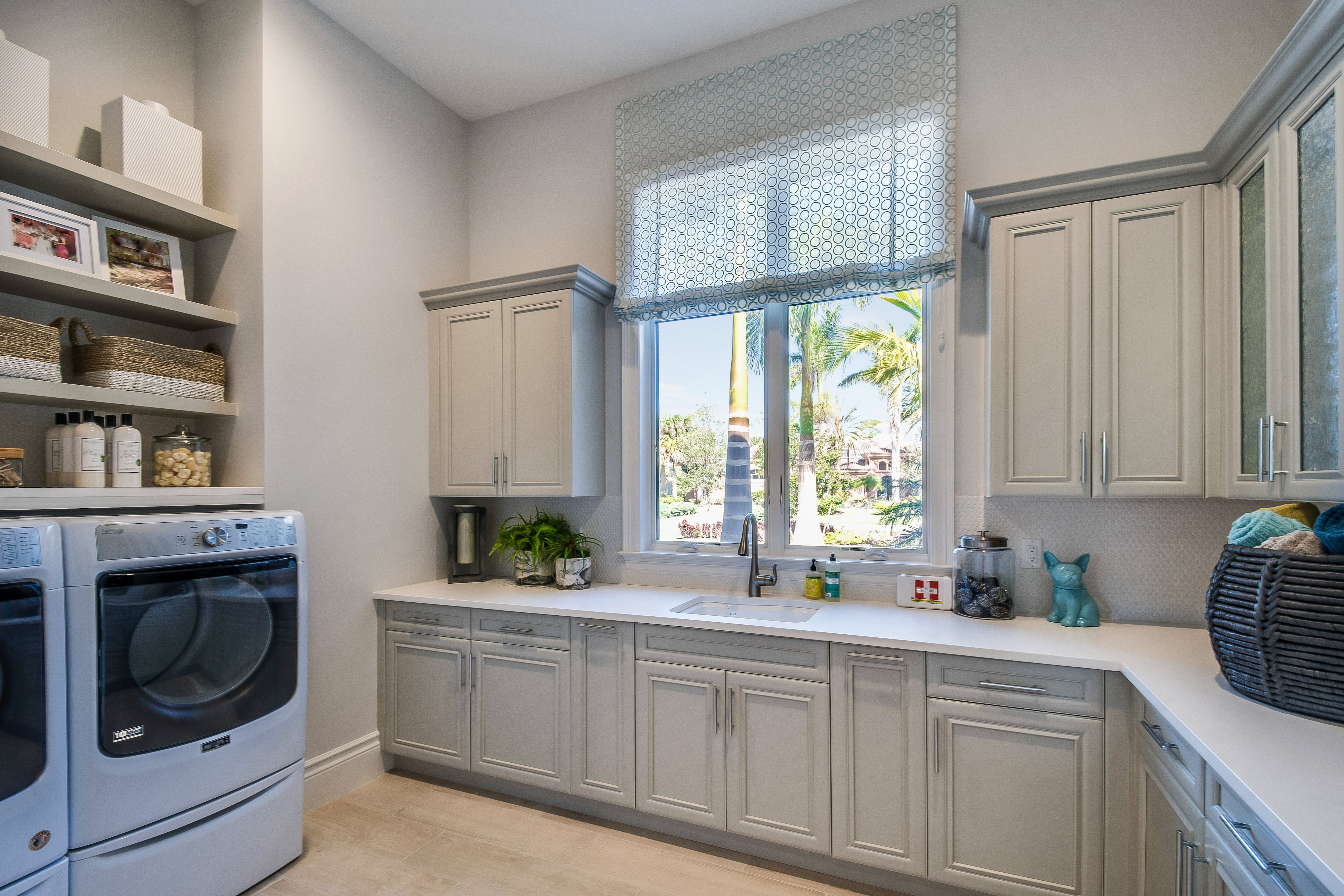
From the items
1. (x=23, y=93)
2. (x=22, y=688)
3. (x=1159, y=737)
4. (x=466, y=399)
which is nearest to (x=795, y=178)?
(x=466, y=399)

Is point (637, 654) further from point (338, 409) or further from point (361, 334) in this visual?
point (361, 334)

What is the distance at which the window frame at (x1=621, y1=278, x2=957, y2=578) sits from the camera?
8.61 feet

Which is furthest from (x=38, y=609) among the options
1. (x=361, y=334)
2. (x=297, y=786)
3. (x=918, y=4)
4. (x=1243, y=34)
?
(x=1243, y=34)

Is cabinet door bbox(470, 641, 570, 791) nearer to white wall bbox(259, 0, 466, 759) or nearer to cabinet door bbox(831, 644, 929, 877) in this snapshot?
white wall bbox(259, 0, 466, 759)

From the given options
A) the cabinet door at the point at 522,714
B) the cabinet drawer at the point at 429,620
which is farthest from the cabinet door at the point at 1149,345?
the cabinet drawer at the point at 429,620

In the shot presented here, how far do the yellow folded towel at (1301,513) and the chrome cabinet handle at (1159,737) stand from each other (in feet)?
2.04

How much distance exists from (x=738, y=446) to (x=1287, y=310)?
1.93 metres

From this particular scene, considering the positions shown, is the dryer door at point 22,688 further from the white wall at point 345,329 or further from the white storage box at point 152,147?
the white storage box at point 152,147

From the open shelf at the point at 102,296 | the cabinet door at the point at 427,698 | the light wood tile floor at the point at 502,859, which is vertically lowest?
the light wood tile floor at the point at 502,859

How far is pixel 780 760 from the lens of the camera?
2236 millimetres

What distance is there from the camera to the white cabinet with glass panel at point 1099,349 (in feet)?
6.65

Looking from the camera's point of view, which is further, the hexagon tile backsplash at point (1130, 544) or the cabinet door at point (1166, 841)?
the hexagon tile backsplash at point (1130, 544)

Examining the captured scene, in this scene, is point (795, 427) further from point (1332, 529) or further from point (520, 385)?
point (1332, 529)

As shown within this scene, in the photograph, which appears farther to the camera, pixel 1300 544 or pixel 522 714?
pixel 522 714
